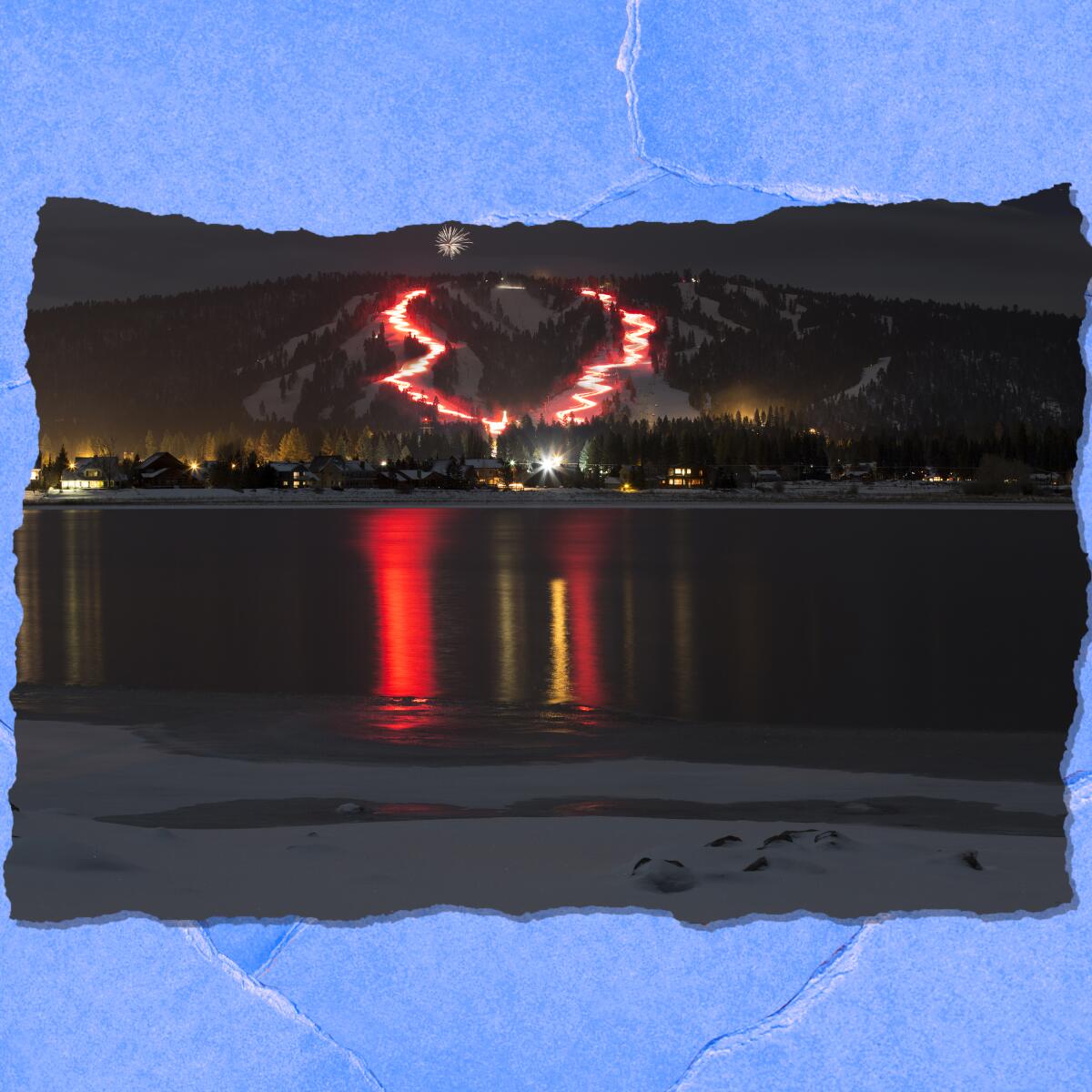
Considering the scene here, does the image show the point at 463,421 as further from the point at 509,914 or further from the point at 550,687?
the point at 509,914

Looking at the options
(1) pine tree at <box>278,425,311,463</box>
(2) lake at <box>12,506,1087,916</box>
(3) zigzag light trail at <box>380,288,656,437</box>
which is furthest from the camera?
(1) pine tree at <box>278,425,311,463</box>

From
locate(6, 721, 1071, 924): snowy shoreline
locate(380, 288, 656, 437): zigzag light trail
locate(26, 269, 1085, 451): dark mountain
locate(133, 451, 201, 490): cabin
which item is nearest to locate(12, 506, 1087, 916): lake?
locate(6, 721, 1071, 924): snowy shoreline

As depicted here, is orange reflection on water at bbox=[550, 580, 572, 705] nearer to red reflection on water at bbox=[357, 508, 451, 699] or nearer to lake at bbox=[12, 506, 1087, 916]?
lake at bbox=[12, 506, 1087, 916]

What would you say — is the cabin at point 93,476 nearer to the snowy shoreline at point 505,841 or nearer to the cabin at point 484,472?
the cabin at point 484,472

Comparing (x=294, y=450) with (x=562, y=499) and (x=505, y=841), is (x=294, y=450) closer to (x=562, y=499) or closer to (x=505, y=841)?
(x=562, y=499)

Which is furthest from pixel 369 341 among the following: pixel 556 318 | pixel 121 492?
Result: pixel 121 492

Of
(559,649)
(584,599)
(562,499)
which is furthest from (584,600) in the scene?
(562,499)
